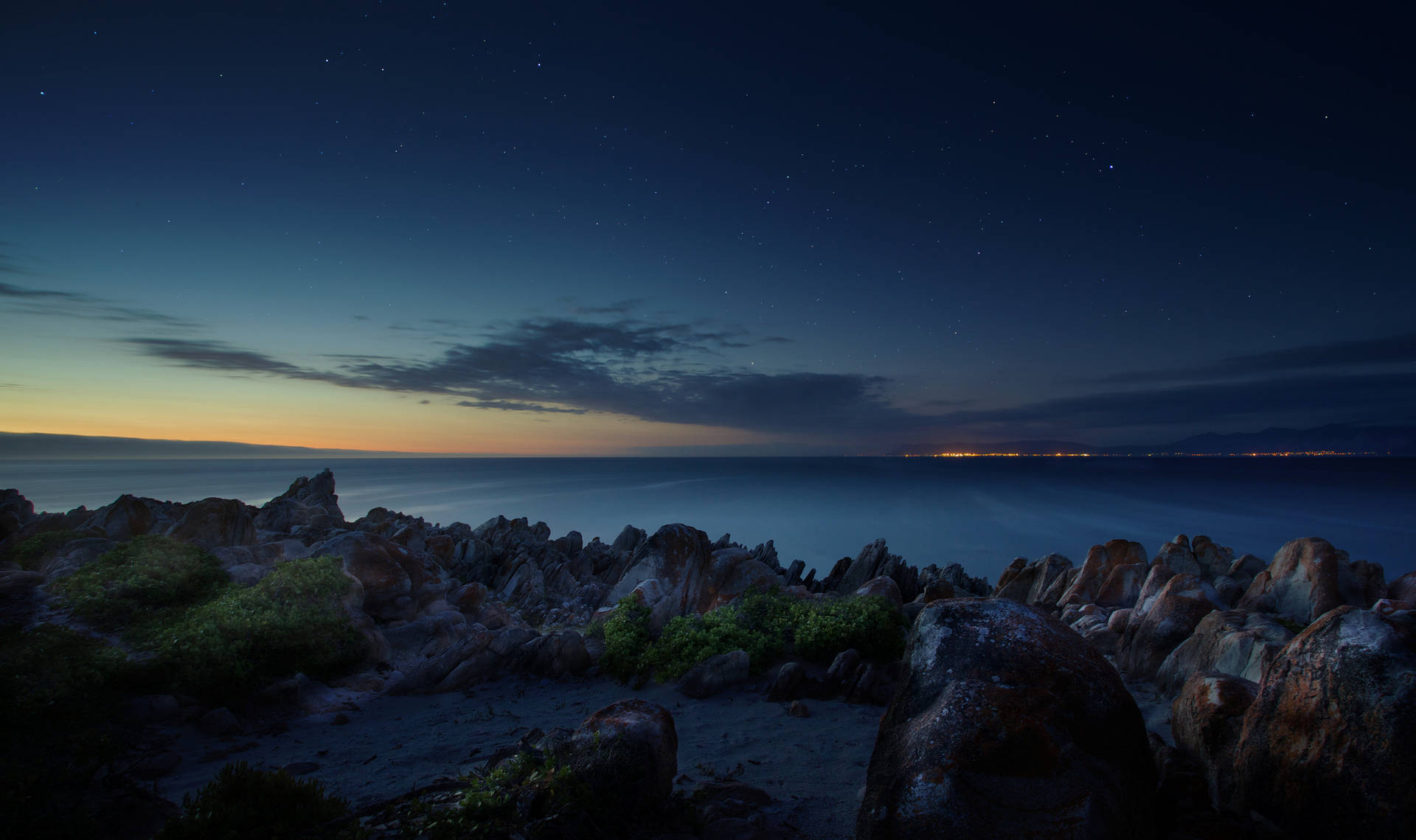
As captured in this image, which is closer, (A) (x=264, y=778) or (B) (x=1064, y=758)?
(B) (x=1064, y=758)

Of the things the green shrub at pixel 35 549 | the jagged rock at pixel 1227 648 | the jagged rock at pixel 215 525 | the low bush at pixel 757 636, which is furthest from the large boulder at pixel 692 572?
the green shrub at pixel 35 549

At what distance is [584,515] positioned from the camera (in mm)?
72562

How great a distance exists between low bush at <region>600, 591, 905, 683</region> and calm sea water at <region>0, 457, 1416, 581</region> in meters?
32.9

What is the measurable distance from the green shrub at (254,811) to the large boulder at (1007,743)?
5.15m

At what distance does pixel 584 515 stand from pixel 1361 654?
71.4m

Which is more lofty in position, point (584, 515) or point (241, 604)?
point (241, 604)

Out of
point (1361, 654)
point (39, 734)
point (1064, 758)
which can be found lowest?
point (39, 734)

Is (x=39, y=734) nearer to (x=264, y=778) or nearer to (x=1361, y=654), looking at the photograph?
(x=264, y=778)

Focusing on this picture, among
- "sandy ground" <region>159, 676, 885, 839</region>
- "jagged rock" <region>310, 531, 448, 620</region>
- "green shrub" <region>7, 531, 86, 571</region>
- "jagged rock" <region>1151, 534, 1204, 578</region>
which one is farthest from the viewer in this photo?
"jagged rock" <region>1151, 534, 1204, 578</region>

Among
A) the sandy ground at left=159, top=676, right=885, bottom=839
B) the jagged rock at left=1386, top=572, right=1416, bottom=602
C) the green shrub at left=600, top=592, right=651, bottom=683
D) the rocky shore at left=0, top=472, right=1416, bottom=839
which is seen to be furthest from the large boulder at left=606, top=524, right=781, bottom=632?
the jagged rock at left=1386, top=572, right=1416, bottom=602

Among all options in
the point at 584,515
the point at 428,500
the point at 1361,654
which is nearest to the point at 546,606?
the point at 1361,654

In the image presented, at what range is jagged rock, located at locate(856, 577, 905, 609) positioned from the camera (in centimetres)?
1574

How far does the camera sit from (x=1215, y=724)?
685 centimetres

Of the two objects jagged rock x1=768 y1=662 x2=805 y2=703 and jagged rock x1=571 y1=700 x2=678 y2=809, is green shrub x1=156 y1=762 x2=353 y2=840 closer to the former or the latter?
jagged rock x1=571 y1=700 x2=678 y2=809
